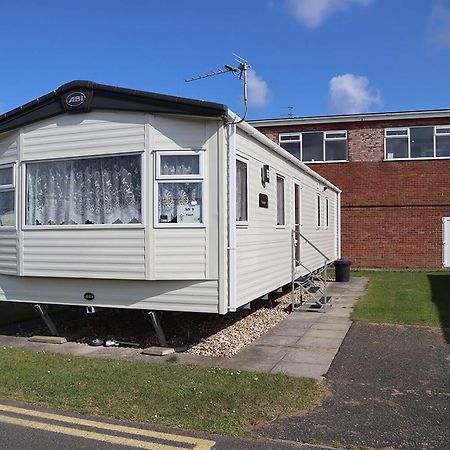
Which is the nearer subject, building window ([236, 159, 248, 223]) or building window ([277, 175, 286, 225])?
building window ([236, 159, 248, 223])

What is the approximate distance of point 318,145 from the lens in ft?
76.9

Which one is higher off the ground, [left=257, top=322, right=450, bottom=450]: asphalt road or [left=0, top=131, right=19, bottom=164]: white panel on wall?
[left=0, top=131, right=19, bottom=164]: white panel on wall

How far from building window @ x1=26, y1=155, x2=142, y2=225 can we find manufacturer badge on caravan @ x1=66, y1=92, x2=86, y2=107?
2.83 ft

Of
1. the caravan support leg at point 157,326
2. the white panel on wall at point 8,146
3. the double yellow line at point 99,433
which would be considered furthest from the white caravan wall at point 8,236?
the double yellow line at point 99,433

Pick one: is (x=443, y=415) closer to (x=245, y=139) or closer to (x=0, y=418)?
(x=0, y=418)

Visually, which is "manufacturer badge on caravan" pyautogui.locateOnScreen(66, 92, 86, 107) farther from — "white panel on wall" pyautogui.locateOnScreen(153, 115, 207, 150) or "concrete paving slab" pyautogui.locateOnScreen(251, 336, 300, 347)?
"concrete paving slab" pyautogui.locateOnScreen(251, 336, 300, 347)

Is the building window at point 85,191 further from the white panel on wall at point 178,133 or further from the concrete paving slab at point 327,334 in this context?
the concrete paving slab at point 327,334

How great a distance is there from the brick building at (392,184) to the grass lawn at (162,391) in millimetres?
16906

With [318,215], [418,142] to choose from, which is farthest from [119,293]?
[418,142]

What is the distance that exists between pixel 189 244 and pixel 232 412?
10.2 ft

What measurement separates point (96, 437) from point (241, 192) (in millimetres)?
4871

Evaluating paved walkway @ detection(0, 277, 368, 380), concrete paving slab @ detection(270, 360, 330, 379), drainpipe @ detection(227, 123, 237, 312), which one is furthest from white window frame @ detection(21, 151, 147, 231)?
concrete paving slab @ detection(270, 360, 330, 379)

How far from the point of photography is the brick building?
72.4 ft

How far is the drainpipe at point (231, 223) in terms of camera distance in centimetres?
785
